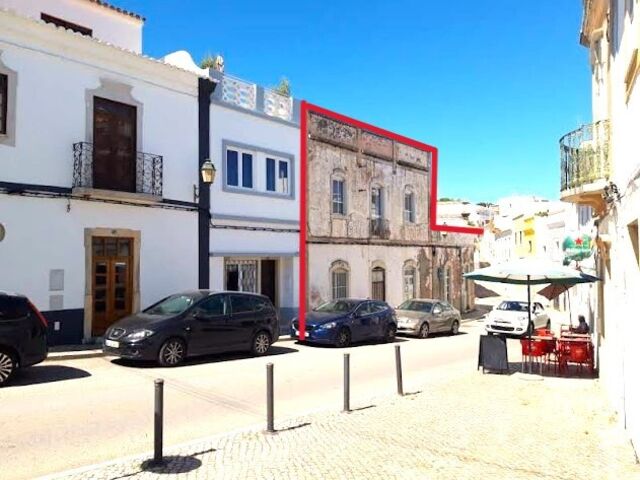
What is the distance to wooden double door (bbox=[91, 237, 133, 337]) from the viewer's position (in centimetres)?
1475

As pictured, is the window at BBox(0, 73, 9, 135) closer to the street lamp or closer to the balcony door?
the balcony door

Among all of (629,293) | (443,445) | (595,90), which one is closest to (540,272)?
(595,90)

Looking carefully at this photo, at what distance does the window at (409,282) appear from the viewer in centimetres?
2675

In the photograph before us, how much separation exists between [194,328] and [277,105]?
10218 mm

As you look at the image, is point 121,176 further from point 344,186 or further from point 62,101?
point 344,186

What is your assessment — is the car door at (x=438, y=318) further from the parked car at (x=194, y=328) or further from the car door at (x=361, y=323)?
the parked car at (x=194, y=328)

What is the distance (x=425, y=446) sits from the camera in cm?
688

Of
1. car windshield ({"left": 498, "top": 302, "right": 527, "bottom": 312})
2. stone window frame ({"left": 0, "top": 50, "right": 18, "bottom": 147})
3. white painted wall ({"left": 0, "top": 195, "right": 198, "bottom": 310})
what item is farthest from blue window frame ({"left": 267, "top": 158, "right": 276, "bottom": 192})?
car windshield ({"left": 498, "top": 302, "right": 527, "bottom": 312})

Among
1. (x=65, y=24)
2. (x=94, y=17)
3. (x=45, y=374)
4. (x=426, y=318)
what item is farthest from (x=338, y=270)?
(x=45, y=374)

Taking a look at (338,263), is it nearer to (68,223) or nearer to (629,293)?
(68,223)

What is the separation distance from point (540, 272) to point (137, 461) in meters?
8.66

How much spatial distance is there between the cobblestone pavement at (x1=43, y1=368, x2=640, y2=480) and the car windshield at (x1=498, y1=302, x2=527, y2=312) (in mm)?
12769

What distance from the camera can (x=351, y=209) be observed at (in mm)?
23375

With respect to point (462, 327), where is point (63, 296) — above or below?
above
